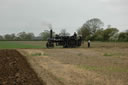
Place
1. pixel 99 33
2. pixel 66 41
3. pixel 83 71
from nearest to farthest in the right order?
1. pixel 83 71
2. pixel 66 41
3. pixel 99 33

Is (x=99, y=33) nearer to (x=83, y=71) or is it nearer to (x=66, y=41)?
(x=66, y=41)

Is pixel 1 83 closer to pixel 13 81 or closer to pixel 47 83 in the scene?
pixel 13 81

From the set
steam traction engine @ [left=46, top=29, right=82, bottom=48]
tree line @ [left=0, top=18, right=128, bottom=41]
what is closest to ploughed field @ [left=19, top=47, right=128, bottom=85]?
steam traction engine @ [left=46, top=29, right=82, bottom=48]

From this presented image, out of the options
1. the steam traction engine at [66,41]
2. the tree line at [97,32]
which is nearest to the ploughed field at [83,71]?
the steam traction engine at [66,41]

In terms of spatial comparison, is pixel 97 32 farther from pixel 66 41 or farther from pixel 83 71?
pixel 83 71

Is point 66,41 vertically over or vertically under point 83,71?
over

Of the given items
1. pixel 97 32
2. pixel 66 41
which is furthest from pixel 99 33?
pixel 66 41

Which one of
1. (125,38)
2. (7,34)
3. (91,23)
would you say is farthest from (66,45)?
(7,34)

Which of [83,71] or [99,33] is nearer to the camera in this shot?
[83,71]

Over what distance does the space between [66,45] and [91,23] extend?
59.3m

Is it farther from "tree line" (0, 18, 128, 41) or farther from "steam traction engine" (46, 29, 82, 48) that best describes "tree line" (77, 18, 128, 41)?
"steam traction engine" (46, 29, 82, 48)

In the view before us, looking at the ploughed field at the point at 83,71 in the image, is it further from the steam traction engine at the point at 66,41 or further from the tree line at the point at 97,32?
the tree line at the point at 97,32

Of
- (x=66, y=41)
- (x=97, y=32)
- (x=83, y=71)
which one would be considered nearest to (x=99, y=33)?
(x=97, y=32)

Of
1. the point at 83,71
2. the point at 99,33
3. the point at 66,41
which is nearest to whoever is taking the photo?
the point at 83,71
